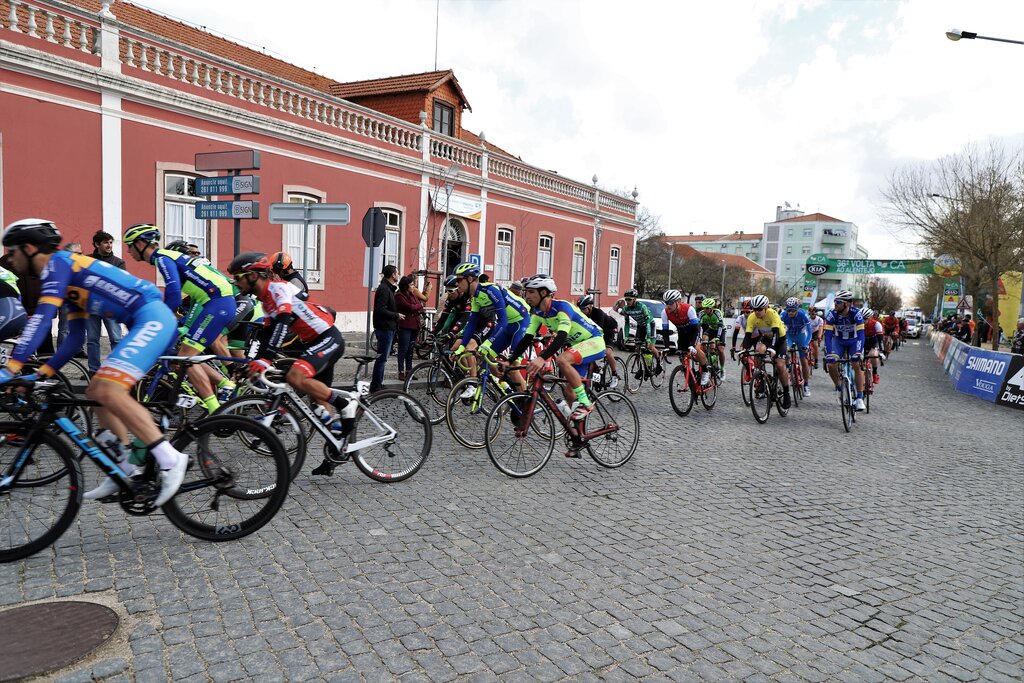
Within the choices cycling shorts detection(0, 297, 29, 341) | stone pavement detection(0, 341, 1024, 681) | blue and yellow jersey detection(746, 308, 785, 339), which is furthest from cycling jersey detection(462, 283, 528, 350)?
blue and yellow jersey detection(746, 308, 785, 339)

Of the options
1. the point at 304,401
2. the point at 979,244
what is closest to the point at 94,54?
the point at 304,401

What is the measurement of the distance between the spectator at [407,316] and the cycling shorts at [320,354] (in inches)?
206

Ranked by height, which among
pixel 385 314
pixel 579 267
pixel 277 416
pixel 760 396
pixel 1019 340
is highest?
pixel 579 267

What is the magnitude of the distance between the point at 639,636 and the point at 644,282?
58099 mm

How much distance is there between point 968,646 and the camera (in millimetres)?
3533

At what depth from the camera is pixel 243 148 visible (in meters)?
16.2

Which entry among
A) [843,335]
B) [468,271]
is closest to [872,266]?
[843,335]

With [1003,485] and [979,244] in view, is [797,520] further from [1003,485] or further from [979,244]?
[979,244]

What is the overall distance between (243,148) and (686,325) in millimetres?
11396

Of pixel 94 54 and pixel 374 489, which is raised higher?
pixel 94 54

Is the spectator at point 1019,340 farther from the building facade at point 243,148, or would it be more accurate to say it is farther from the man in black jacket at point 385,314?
the man in black jacket at point 385,314

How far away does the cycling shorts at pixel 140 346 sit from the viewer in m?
3.86

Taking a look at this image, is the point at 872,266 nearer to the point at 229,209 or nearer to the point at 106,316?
the point at 229,209

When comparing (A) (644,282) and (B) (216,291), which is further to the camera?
→ (A) (644,282)
